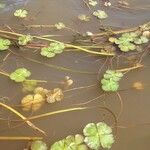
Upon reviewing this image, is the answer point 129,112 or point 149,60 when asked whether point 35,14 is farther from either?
point 129,112

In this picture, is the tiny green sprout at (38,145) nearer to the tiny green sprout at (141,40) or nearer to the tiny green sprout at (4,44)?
the tiny green sprout at (4,44)

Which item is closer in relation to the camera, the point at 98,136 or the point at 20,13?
the point at 98,136

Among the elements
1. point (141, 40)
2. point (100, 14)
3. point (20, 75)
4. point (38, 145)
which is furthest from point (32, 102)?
point (100, 14)

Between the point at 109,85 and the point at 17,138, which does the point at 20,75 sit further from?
the point at 109,85

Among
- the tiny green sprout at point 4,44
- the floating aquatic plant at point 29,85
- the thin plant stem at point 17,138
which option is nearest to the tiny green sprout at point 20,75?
the floating aquatic plant at point 29,85

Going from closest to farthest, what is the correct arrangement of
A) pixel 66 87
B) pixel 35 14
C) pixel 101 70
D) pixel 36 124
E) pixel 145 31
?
pixel 36 124, pixel 66 87, pixel 101 70, pixel 145 31, pixel 35 14

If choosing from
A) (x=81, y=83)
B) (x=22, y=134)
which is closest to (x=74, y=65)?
(x=81, y=83)

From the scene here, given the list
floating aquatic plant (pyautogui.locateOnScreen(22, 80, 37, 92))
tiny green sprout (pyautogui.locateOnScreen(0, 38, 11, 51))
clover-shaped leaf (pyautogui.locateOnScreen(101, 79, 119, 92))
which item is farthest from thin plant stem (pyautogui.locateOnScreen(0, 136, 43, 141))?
tiny green sprout (pyautogui.locateOnScreen(0, 38, 11, 51))
